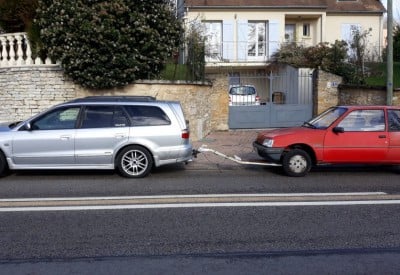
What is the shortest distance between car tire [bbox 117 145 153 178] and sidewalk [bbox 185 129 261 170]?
1674mm

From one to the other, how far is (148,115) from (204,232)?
446 cm

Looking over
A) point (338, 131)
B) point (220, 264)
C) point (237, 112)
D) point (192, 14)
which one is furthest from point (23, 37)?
point (192, 14)

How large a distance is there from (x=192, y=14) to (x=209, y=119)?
1398cm

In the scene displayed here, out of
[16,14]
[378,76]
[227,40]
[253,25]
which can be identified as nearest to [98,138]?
[16,14]

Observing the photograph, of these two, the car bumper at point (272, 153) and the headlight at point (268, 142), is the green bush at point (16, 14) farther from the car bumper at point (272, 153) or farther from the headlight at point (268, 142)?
the car bumper at point (272, 153)

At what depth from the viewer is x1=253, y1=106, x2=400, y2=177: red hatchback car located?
10242mm

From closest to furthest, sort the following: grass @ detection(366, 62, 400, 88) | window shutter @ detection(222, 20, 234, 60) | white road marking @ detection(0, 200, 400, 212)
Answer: white road marking @ detection(0, 200, 400, 212)
grass @ detection(366, 62, 400, 88)
window shutter @ detection(222, 20, 234, 60)

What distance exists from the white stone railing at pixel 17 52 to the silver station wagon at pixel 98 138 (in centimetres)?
528

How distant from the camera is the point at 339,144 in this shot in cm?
1023

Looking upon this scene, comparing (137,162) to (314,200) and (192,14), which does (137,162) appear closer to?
(314,200)

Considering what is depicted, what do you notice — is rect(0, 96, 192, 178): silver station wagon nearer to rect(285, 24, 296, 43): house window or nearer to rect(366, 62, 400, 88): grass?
rect(366, 62, 400, 88): grass

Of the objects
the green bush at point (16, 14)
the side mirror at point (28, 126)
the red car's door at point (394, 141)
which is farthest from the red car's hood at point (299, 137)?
the green bush at point (16, 14)

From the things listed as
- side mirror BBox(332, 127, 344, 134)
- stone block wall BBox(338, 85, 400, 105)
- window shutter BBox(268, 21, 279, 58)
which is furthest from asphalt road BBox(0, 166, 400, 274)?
window shutter BBox(268, 21, 279, 58)

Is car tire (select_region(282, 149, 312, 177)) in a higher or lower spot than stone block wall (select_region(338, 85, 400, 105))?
lower
